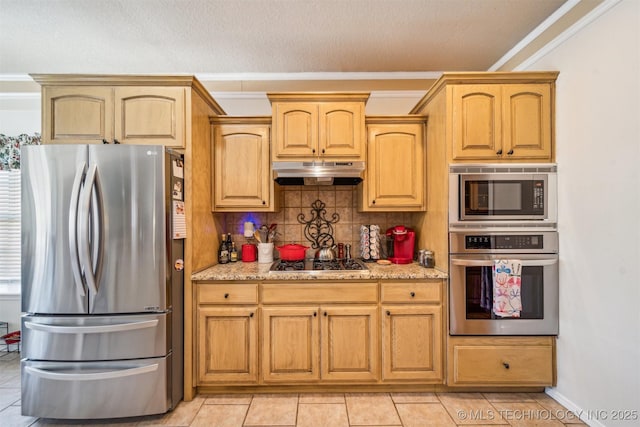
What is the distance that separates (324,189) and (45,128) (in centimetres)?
A: 219

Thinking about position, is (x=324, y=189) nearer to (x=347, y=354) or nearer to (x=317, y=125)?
Result: (x=317, y=125)

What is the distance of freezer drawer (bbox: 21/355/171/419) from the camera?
1830mm

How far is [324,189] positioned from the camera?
285 cm

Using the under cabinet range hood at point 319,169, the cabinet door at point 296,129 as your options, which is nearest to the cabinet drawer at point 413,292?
the under cabinet range hood at point 319,169

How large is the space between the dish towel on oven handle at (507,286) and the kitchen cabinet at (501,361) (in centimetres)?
23

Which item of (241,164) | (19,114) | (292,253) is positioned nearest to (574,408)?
(292,253)

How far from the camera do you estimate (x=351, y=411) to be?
195 centimetres

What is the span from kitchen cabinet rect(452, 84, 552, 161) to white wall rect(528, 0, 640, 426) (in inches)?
4.4

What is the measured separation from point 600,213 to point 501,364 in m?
1.19

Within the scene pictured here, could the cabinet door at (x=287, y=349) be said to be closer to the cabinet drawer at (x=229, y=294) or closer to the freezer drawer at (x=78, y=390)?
the cabinet drawer at (x=229, y=294)

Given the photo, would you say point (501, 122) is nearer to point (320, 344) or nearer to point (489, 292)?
point (489, 292)

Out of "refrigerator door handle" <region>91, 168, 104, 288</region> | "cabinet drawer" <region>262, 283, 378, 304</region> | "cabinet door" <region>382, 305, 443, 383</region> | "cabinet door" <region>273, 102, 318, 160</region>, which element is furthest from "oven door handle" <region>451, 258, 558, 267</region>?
"refrigerator door handle" <region>91, 168, 104, 288</region>

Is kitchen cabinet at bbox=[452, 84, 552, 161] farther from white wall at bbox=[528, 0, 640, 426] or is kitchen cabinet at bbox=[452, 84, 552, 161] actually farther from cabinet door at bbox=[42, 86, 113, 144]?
cabinet door at bbox=[42, 86, 113, 144]

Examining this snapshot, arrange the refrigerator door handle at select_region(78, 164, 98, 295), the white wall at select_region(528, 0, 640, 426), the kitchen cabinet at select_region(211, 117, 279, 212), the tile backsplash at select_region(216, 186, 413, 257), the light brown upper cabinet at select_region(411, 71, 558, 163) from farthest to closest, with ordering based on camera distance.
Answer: the tile backsplash at select_region(216, 186, 413, 257) → the kitchen cabinet at select_region(211, 117, 279, 212) → the light brown upper cabinet at select_region(411, 71, 558, 163) → the refrigerator door handle at select_region(78, 164, 98, 295) → the white wall at select_region(528, 0, 640, 426)
